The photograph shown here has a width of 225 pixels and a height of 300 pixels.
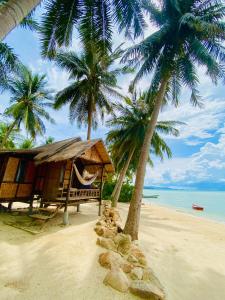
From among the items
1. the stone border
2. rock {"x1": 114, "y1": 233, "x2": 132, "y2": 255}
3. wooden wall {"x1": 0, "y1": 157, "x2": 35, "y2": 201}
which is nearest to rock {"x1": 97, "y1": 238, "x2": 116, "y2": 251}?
the stone border

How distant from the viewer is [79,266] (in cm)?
509

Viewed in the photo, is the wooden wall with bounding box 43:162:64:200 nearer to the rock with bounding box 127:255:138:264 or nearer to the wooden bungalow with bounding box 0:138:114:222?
the wooden bungalow with bounding box 0:138:114:222

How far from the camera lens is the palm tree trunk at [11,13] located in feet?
11.3

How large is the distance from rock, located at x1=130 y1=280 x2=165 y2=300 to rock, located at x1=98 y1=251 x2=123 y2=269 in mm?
749

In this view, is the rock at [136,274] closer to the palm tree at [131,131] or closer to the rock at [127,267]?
the rock at [127,267]

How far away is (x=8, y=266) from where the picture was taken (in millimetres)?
4785

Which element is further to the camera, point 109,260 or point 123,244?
point 123,244

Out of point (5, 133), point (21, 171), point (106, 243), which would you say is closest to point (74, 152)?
point (21, 171)

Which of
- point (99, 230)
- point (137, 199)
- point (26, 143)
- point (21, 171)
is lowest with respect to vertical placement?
point (99, 230)

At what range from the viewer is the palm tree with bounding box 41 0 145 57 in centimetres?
642

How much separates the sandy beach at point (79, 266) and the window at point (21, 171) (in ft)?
7.17

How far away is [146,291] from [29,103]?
20.0 m

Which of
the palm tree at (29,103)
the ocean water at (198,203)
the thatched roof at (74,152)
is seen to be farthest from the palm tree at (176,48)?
the ocean water at (198,203)

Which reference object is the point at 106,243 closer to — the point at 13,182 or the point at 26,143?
the point at 13,182
